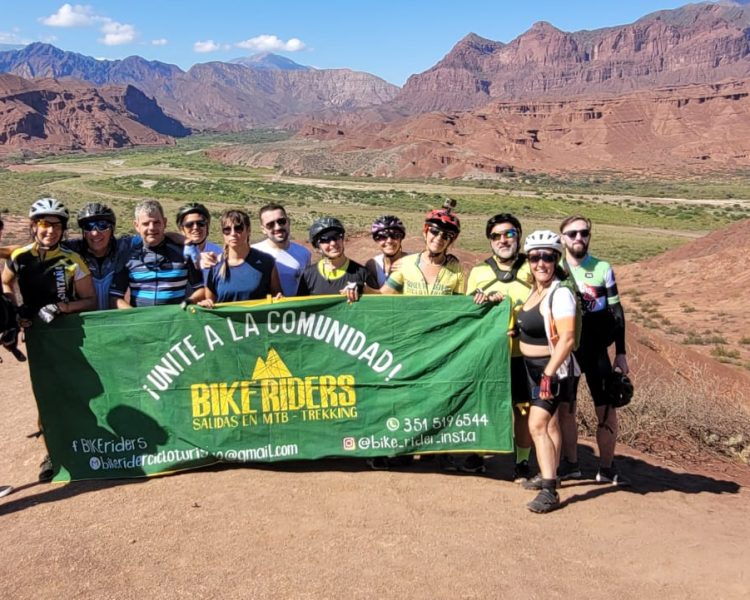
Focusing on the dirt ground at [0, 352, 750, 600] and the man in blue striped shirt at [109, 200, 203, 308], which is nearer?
the dirt ground at [0, 352, 750, 600]

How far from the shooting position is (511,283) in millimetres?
5043

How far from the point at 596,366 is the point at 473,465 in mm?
1343

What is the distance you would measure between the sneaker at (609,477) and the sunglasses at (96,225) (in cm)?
467

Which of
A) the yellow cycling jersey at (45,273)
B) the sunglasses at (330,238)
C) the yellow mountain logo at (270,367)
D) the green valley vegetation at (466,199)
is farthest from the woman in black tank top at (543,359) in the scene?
the green valley vegetation at (466,199)

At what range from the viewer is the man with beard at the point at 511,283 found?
4957 millimetres

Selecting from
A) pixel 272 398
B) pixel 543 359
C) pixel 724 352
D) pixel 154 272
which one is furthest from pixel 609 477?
pixel 724 352

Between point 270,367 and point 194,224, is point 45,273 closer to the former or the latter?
point 194,224

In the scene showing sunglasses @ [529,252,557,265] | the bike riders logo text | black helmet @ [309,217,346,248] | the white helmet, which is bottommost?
the bike riders logo text

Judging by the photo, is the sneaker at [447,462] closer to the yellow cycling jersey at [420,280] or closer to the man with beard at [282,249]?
the yellow cycling jersey at [420,280]

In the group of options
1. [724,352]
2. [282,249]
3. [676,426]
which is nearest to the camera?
[282,249]

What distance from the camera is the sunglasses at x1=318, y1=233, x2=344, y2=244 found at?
5.08 meters

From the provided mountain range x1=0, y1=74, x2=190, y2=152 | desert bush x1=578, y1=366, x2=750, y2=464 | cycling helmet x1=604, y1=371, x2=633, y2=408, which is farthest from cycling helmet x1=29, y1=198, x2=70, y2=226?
mountain range x1=0, y1=74, x2=190, y2=152

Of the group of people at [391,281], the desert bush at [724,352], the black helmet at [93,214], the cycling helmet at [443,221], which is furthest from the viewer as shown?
the desert bush at [724,352]

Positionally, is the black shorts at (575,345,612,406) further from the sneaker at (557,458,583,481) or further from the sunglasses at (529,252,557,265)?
the sunglasses at (529,252,557,265)
